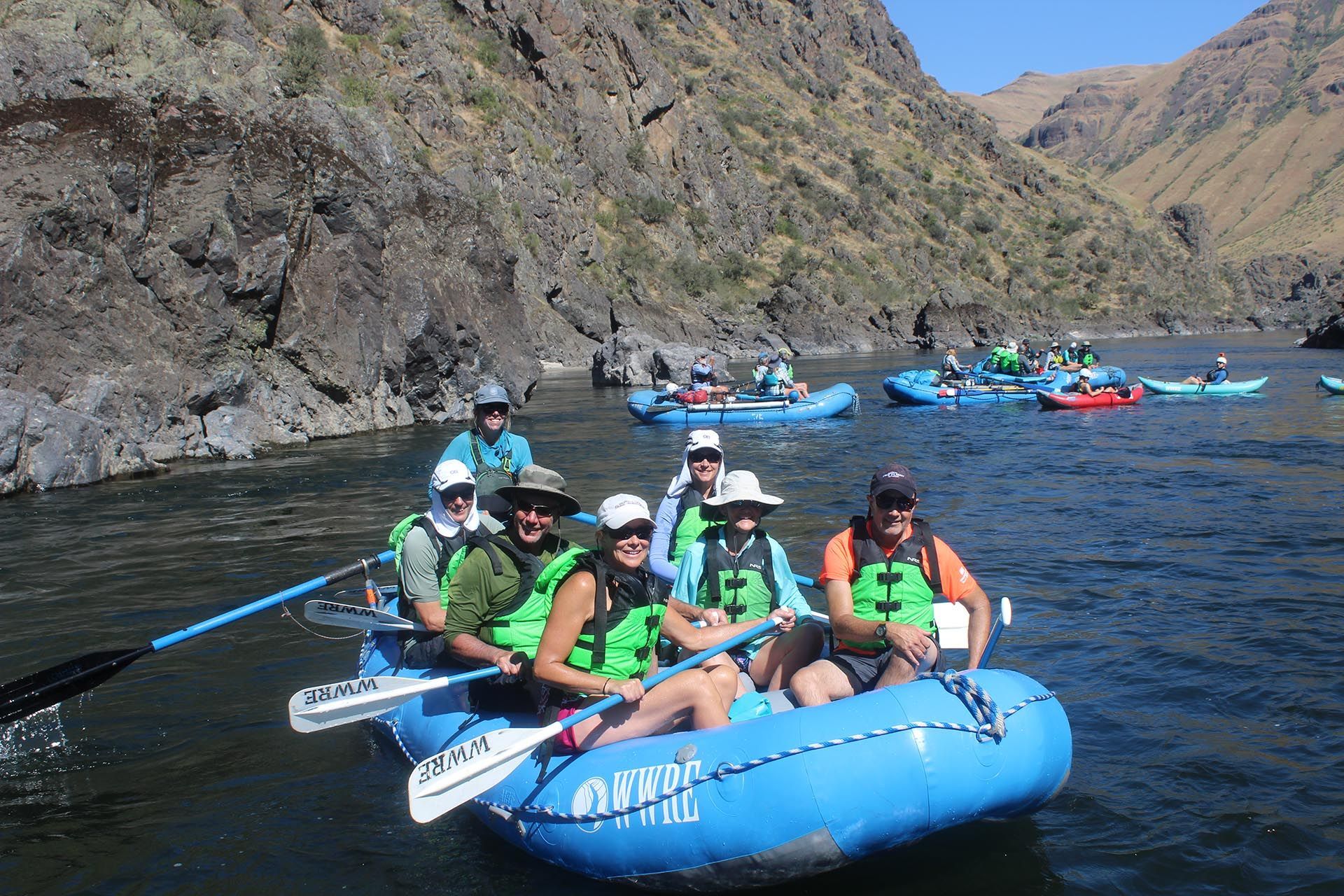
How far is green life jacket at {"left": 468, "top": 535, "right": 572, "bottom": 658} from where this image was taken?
4.70m

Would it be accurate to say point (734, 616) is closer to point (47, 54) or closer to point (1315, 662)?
point (1315, 662)

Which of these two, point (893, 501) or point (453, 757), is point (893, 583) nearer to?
Answer: point (893, 501)

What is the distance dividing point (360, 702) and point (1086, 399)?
67.0 ft

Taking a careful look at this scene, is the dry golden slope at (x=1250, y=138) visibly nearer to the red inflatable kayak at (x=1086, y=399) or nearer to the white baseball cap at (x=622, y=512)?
the red inflatable kayak at (x=1086, y=399)

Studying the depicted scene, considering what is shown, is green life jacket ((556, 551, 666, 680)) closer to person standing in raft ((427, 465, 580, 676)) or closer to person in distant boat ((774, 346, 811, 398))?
person standing in raft ((427, 465, 580, 676))

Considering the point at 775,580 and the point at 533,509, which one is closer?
the point at 533,509

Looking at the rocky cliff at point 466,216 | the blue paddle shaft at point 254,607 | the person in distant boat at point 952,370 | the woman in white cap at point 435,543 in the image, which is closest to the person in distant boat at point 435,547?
the woman in white cap at point 435,543

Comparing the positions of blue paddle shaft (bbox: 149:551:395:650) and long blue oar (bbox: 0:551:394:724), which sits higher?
blue paddle shaft (bbox: 149:551:395:650)

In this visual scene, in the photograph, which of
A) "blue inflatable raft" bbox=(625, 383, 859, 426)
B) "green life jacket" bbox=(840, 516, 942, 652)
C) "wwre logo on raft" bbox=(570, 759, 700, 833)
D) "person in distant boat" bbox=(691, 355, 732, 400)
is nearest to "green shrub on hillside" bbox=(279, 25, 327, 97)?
"person in distant boat" bbox=(691, 355, 732, 400)

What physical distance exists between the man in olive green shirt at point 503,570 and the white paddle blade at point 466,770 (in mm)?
388

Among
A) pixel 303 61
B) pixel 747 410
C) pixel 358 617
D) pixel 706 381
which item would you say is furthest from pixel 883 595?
pixel 303 61

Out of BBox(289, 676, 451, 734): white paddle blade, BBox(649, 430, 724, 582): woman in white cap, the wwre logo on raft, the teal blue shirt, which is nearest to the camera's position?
the wwre logo on raft

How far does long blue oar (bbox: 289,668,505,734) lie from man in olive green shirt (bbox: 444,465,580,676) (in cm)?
12

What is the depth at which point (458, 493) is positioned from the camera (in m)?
5.54
